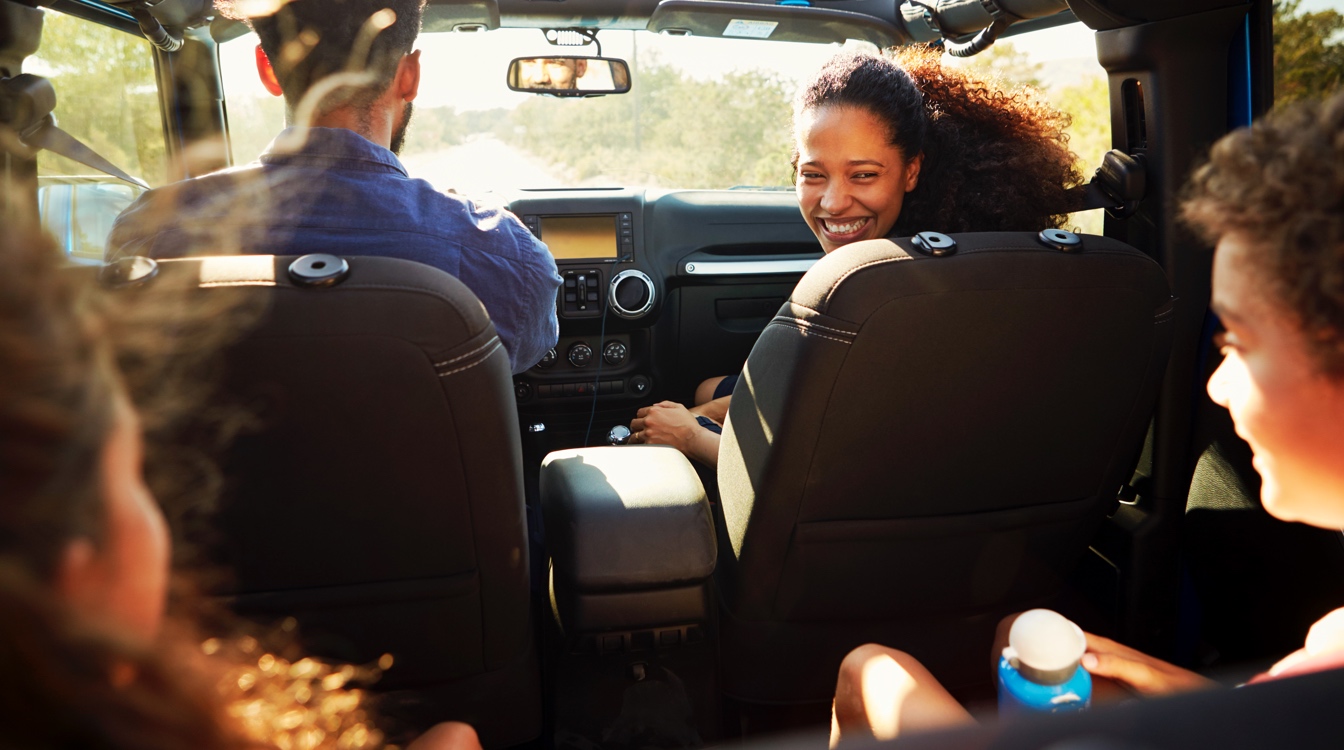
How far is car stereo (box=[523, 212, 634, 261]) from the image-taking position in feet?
11.1

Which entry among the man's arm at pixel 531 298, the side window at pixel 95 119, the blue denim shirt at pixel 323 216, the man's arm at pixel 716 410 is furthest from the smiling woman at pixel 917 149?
the side window at pixel 95 119

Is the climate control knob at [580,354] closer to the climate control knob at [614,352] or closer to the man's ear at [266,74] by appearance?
the climate control knob at [614,352]

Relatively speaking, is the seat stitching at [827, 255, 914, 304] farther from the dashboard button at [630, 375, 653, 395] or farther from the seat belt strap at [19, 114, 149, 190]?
the dashboard button at [630, 375, 653, 395]

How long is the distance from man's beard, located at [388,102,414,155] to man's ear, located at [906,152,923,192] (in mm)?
1215

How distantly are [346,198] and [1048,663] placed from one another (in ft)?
4.58

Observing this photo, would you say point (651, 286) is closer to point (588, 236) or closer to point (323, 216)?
point (588, 236)

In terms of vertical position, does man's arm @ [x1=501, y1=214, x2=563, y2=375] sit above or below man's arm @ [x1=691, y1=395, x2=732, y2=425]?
above

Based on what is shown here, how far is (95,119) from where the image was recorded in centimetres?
281

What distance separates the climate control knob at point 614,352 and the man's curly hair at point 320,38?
1733 mm

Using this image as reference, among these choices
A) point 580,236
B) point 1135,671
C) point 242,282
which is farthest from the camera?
point 580,236

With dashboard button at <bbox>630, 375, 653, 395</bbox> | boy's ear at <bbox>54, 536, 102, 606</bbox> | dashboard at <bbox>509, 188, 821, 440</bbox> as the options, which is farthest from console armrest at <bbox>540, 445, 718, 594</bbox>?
dashboard button at <bbox>630, 375, 653, 395</bbox>

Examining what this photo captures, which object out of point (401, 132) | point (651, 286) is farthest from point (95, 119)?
point (651, 286)

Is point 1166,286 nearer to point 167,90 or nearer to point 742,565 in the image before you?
point 742,565

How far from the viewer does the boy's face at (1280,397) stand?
2.98 ft
